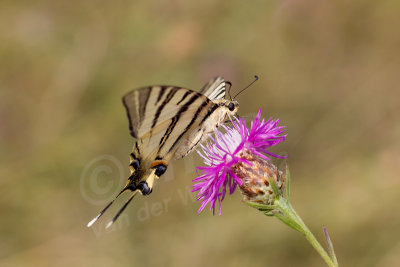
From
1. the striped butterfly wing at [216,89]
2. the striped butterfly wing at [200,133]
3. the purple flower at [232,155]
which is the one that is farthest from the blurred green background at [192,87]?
the purple flower at [232,155]

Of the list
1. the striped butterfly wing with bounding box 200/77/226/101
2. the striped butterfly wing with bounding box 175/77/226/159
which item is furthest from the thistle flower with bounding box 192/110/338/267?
the striped butterfly wing with bounding box 200/77/226/101

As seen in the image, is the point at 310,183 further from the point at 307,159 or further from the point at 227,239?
the point at 227,239

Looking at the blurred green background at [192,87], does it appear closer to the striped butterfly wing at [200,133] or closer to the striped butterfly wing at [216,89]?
the striped butterfly wing at [216,89]

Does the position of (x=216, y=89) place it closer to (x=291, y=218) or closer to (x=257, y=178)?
(x=257, y=178)

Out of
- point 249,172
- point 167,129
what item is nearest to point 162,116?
point 167,129

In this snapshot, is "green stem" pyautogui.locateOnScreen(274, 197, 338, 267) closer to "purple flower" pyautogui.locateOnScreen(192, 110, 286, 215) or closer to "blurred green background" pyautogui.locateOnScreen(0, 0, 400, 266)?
"purple flower" pyautogui.locateOnScreen(192, 110, 286, 215)

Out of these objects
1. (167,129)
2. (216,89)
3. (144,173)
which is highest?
(216,89)
